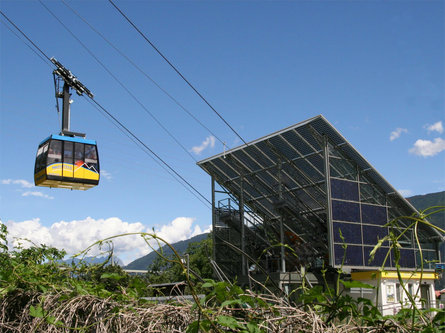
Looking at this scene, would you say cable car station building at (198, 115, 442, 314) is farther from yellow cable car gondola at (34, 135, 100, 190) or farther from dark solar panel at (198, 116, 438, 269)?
yellow cable car gondola at (34, 135, 100, 190)

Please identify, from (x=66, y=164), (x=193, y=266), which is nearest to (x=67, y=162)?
(x=66, y=164)

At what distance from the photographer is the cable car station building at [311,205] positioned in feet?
85.6

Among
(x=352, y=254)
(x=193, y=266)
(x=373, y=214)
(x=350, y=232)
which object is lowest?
(x=193, y=266)

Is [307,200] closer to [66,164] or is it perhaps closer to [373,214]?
[373,214]

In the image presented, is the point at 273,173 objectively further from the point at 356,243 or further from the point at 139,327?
the point at 139,327

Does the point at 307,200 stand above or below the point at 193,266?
above

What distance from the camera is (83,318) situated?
281 centimetres

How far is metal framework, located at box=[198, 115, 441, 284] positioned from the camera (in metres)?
26.1

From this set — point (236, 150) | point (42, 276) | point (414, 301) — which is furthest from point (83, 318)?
point (236, 150)

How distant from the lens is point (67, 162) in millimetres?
20078

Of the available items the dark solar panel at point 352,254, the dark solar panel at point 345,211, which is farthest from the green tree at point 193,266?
the dark solar panel at point 352,254

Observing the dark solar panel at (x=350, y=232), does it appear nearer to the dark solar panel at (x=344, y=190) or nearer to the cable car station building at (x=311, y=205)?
the cable car station building at (x=311, y=205)

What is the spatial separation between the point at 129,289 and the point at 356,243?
82.7 feet

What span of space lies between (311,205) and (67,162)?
15970mm
